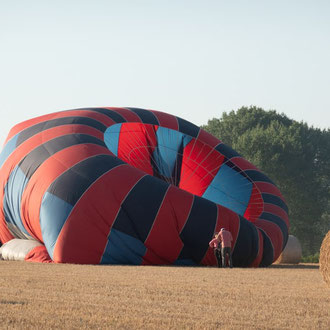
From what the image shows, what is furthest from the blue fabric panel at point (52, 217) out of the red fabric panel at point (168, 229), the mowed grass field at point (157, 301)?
the mowed grass field at point (157, 301)

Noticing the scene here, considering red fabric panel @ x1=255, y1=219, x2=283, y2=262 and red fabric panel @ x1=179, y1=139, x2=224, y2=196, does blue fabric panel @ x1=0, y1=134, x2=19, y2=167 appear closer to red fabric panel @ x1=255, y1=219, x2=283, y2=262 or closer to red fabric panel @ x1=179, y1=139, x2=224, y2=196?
red fabric panel @ x1=179, y1=139, x2=224, y2=196

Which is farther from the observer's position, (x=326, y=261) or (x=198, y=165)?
(x=198, y=165)

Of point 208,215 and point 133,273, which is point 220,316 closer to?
point 133,273

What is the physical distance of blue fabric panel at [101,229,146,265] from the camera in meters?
16.5

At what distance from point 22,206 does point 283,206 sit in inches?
298

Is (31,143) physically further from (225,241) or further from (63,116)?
(225,241)

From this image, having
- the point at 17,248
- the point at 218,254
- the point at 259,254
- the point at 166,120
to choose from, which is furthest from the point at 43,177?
the point at 166,120

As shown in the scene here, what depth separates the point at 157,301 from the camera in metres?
8.41

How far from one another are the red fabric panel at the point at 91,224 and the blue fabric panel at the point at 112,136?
4.94 meters

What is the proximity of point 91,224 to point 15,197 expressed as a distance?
282 centimetres

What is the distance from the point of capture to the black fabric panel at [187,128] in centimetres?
2227

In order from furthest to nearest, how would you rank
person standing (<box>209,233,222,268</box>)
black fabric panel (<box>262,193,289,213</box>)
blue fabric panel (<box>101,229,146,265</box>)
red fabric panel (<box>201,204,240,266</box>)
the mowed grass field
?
black fabric panel (<box>262,193,289,213</box>) → red fabric panel (<box>201,204,240,266</box>) → person standing (<box>209,233,222,268</box>) → blue fabric panel (<box>101,229,146,265</box>) → the mowed grass field

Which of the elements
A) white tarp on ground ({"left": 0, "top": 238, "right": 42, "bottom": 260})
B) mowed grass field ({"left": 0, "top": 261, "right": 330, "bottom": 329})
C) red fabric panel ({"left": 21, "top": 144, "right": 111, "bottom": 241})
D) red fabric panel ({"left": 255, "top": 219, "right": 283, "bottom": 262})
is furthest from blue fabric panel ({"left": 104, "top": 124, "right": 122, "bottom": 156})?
mowed grass field ({"left": 0, "top": 261, "right": 330, "bottom": 329})

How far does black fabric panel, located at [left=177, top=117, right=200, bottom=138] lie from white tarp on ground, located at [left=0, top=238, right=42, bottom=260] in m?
6.44
